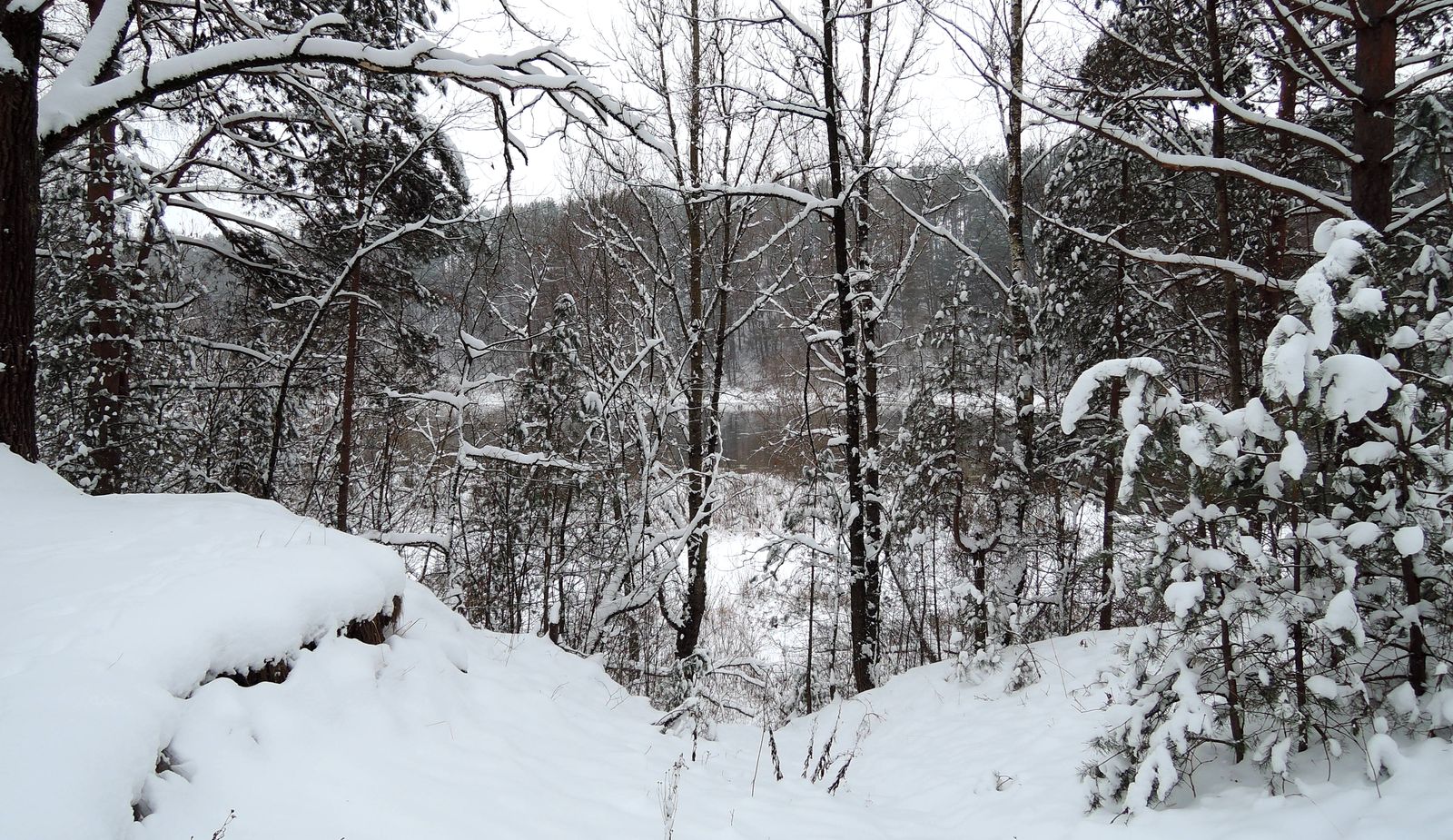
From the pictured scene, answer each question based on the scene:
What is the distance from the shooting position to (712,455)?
8.54m

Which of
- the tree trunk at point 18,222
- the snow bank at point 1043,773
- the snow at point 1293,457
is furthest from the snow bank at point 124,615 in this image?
the snow at point 1293,457

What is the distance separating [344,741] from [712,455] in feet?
20.3

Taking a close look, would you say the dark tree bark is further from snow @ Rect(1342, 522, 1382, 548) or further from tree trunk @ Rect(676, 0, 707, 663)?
snow @ Rect(1342, 522, 1382, 548)

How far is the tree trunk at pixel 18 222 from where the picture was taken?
3.63 m

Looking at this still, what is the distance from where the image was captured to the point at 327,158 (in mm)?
7098

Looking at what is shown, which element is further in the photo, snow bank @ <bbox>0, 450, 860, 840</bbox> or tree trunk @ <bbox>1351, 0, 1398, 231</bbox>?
tree trunk @ <bbox>1351, 0, 1398, 231</bbox>

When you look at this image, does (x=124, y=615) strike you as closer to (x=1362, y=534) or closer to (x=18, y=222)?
(x=18, y=222)

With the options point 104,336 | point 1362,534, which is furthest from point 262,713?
point 104,336

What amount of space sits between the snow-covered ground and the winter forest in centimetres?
2

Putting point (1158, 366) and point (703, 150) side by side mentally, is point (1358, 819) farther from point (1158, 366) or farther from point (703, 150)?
point (703, 150)

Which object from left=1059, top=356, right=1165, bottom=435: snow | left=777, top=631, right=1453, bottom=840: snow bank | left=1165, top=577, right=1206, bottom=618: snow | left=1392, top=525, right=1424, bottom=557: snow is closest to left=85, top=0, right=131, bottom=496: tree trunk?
left=777, top=631, right=1453, bottom=840: snow bank

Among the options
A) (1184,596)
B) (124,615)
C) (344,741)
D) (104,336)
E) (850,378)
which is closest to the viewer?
(124,615)

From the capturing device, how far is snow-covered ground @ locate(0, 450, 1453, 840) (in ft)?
6.03

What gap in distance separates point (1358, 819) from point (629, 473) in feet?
26.0
